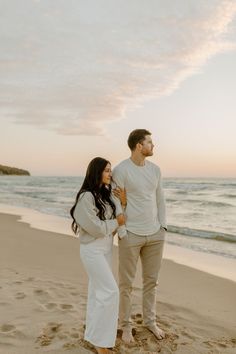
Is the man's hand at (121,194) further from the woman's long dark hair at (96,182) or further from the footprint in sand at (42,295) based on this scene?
the footprint in sand at (42,295)

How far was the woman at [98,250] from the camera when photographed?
158 inches

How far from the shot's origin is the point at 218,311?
19.6 ft

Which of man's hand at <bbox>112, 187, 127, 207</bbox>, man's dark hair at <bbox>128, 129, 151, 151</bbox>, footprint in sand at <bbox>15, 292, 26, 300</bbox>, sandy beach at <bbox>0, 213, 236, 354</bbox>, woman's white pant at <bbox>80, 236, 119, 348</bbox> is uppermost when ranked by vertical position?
man's dark hair at <bbox>128, 129, 151, 151</bbox>

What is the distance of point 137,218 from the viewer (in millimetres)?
4449

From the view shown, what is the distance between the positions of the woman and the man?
1.00ft

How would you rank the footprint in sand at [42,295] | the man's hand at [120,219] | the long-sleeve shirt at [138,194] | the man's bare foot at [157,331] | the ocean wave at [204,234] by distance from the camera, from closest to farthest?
1. the man's hand at [120,219]
2. the long-sleeve shirt at [138,194]
3. the man's bare foot at [157,331]
4. the footprint in sand at [42,295]
5. the ocean wave at [204,234]

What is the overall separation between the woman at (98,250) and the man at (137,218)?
0.30m

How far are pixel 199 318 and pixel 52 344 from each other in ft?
6.85

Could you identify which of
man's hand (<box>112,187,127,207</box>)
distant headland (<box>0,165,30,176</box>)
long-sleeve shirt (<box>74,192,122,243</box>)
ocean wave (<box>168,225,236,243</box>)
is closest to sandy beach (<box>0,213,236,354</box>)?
long-sleeve shirt (<box>74,192,122,243</box>)

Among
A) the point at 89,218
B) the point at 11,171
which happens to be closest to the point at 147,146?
the point at 89,218

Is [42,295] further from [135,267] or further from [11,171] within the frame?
[11,171]

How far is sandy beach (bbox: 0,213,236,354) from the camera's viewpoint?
4.44 m

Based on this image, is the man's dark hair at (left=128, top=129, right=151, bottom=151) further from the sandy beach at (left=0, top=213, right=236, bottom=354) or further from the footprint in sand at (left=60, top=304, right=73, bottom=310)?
the footprint in sand at (left=60, top=304, right=73, bottom=310)

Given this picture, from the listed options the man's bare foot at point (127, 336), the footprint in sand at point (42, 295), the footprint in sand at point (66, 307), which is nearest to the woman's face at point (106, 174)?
the man's bare foot at point (127, 336)
